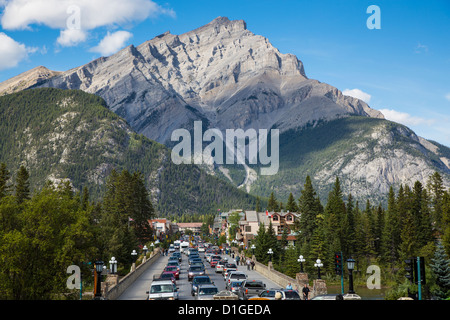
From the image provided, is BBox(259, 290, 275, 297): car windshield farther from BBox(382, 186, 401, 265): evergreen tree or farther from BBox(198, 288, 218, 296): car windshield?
BBox(382, 186, 401, 265): evergreen tree

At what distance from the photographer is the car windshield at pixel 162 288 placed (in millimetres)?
35625

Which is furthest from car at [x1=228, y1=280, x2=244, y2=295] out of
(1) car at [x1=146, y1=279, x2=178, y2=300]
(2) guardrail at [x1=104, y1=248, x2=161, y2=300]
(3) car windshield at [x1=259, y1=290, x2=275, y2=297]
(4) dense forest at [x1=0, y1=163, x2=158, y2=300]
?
(4) dense forest at [x1=0, y1=163, x2=158, y2=300]

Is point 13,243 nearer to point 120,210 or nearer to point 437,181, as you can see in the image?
point 120,210

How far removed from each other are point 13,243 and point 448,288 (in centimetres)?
4828

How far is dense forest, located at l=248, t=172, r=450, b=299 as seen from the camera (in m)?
94.6

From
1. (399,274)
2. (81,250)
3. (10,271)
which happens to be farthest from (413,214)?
(10,271)

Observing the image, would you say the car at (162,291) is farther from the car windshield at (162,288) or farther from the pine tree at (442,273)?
the pine tree at (442,273)

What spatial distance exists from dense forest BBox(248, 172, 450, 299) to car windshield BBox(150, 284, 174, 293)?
54.2m

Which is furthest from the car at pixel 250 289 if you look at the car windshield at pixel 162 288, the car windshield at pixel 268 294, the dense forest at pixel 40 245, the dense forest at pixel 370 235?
the dense forest at pixel 370 235

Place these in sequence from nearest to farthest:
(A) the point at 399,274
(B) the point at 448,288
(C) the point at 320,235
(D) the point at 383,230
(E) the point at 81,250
→ (E) the point at 81,250
(B) the point at 448,288
(A) the point at 399,274
(C) the point at 320,235
(D) the point at 383,230

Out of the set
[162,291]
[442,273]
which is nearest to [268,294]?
[162,291]

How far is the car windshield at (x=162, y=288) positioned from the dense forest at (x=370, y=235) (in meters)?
54.2

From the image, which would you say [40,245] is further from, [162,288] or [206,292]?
[206,292]
